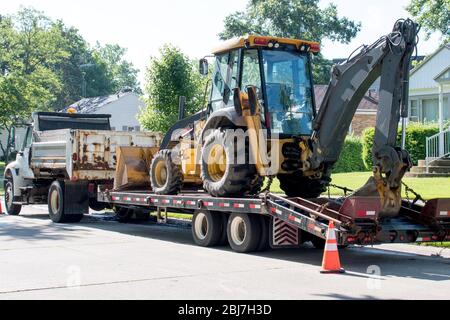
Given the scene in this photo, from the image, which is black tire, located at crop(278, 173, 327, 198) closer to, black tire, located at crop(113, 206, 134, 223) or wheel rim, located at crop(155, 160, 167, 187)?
wheel rim, located at crop(155, 160, 167, 187)

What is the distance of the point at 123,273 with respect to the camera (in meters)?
10.6

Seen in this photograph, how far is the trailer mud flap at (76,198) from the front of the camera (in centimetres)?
1886

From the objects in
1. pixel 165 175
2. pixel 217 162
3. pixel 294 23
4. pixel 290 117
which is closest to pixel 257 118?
pixel 290 117

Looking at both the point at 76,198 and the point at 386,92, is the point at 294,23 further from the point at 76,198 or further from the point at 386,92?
the point at 386,92

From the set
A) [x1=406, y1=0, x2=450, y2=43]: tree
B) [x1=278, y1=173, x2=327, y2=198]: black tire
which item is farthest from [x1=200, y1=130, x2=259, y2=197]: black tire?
[x1=406, y1=0, x2=450, y2=43]: tree

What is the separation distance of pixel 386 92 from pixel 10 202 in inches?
547

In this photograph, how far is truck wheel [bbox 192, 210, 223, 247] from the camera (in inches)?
538

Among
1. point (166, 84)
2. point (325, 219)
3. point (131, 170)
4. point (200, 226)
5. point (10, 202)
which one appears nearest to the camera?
point (325, 219)

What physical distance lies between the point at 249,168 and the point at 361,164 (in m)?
26.6

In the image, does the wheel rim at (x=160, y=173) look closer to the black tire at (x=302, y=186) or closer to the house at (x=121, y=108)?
the black tire at (x=302, y=186)

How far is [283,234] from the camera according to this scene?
12328 mm
